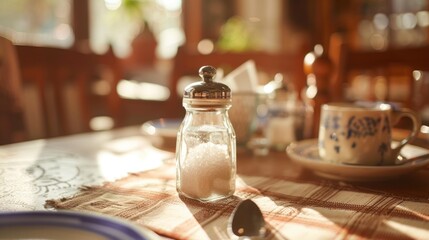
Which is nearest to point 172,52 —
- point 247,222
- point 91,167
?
point 91,167

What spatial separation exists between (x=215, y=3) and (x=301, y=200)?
18.0ft

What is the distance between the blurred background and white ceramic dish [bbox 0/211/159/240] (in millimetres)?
703

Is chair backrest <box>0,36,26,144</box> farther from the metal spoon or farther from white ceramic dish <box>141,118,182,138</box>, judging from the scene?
the metal spoon

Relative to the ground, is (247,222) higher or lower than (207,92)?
lower

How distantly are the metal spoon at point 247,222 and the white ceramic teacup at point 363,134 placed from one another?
278 millimetres

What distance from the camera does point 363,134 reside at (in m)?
0.68

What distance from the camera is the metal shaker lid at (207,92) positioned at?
21.6 inches

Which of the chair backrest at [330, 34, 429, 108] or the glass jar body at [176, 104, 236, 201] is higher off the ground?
the chair backrest at [330, 34, 429, 108]

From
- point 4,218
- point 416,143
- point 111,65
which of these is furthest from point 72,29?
point 4,218

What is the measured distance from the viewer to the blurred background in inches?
52.4

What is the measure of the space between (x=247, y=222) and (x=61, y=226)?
18 cm

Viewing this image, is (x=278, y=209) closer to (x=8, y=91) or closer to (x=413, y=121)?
(x=413, y=121)

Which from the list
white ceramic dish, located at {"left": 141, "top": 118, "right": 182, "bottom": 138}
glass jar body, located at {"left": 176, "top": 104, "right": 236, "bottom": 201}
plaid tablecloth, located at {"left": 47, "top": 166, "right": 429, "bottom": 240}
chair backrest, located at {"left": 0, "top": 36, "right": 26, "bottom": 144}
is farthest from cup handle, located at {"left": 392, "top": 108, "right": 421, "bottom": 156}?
chair backrest, located at {"left": 0, "top": 36, "right": 26, "bottom": 144}

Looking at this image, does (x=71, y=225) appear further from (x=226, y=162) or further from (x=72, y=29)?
(x=72, y=29)
